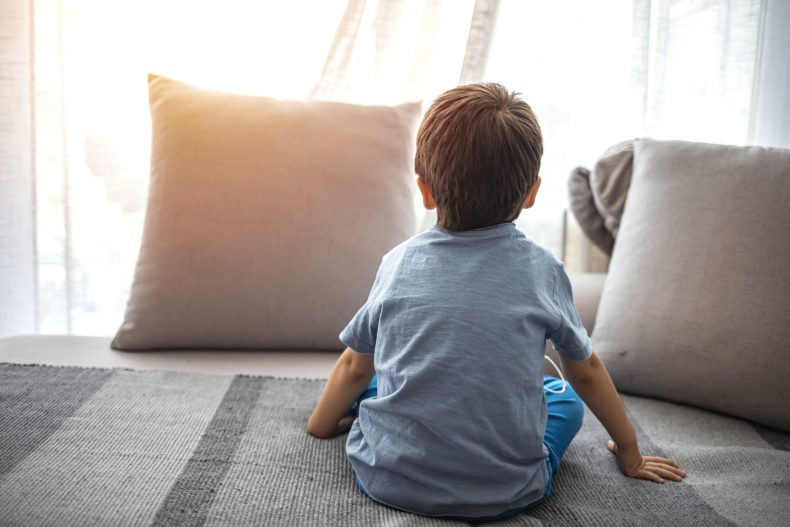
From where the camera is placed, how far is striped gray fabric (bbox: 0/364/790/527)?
32.3 inches

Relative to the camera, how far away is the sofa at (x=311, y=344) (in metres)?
0.87

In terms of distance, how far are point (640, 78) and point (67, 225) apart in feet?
4.75

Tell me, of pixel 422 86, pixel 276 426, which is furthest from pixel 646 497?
pixel 422 86

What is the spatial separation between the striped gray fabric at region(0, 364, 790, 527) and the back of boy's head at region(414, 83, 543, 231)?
0.37 meters

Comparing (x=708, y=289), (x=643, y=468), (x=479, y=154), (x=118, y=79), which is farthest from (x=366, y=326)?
(x=118, y=79)

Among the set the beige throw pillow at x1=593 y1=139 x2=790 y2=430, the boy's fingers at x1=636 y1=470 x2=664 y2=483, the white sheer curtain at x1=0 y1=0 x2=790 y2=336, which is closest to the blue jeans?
the boy's fingers at x1=636 y1=470 x2=664 y2=483

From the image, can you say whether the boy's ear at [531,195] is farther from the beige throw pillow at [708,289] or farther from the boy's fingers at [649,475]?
the beige throw pillow at [708,289]

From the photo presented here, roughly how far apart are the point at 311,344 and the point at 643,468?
698 mm

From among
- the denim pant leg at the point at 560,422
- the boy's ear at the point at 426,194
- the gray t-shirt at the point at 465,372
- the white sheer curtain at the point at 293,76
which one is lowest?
the denim pant leg at the point at 560,422

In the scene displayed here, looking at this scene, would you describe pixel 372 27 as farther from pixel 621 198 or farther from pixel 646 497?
pixel 646 497

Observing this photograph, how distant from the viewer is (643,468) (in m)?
0.98

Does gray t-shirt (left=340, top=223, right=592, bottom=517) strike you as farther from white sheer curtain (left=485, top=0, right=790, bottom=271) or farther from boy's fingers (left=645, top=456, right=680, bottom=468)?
Result: white sheer curtain (left=485, top=0, right=790, bottom=271)

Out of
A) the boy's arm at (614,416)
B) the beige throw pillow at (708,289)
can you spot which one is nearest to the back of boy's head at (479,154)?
the boy's arm at (614,416)

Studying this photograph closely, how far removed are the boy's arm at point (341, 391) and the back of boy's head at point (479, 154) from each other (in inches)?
10.4
